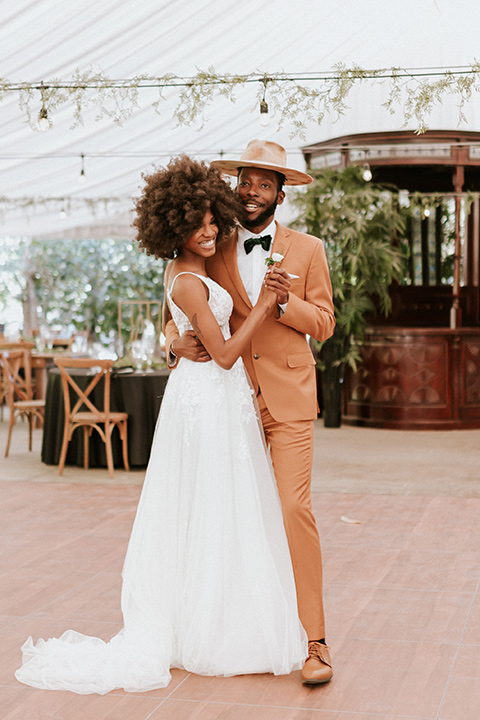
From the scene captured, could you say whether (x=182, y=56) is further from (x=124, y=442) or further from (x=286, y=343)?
(x=286, y=343)

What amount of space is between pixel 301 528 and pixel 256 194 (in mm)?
1117

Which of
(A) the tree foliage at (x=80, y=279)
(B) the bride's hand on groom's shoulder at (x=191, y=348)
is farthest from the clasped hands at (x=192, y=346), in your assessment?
(A) the tree foliage at (x=80, y=279)

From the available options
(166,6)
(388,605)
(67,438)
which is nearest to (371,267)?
(67,438)

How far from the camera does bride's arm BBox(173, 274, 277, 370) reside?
9.38ft

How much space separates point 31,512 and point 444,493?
2.74 meters

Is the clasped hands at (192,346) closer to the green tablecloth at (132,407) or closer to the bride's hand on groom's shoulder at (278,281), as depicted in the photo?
the bride's hand on groom's shoulder at (278,281)

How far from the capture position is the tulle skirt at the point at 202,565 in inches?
117

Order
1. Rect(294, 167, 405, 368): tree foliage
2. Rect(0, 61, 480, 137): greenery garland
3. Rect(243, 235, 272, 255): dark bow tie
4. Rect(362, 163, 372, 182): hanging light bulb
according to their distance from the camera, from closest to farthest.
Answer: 1. Rect(243, 235, 272, 255): dark bow tie
2. Rect(0, 61, 480, 137): greenery garland
3. Rect(362, 163, 372, 182): hanging light bulb
4. Rect(294, 167, 405, 368): tree foliage

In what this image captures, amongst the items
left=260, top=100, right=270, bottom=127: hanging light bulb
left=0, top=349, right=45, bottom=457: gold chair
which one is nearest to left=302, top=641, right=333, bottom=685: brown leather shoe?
left=260, top=100, right=270, bottom=127: hanging light bulb

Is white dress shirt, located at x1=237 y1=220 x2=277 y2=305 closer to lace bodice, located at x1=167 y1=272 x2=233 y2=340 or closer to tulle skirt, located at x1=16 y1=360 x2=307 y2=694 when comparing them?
lace bodice, located at x1=167 y1=272 x2=233 y2=340

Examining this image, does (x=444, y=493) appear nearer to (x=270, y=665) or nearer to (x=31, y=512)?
(x=31, y=512)

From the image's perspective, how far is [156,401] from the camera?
7.05m

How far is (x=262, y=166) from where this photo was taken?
9.88 feet

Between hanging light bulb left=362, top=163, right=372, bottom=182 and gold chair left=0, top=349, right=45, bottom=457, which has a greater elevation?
hanging light bulb left=362, top=163, right=372, bottom=182
